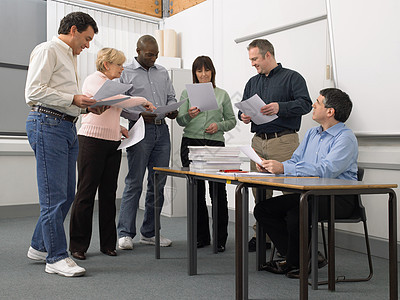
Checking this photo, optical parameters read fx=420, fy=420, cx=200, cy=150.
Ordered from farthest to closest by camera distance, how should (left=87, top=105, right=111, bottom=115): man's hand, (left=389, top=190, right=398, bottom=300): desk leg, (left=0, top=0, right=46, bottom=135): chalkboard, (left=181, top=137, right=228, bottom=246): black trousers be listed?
1. (left=0, top=0, right=46, bottom=135): chalkboard
2. (left=181, top=137, right=228, bottom=246): black trousers
3. (left=87, top=105, right=111, bottom=115): man's hand
4. (left=389, top=190, right=398, bottom=300): desk leg

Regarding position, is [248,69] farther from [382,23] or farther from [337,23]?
[382,23]

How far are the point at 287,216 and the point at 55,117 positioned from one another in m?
1.40

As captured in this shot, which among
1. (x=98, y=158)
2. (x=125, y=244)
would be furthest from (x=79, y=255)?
(x=98, y=158)

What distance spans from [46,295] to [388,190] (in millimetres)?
1707

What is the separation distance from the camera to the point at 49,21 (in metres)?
4.88

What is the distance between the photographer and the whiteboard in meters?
2.88

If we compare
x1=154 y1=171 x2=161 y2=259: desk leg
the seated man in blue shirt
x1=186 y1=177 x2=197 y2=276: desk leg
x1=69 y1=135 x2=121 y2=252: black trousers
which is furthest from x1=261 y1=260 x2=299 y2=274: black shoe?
x1=69 y1=135 x2=121 y2=252: black trousers

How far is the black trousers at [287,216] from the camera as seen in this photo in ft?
7.32

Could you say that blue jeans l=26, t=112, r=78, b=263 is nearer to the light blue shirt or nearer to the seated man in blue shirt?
the seated man in blue shirt

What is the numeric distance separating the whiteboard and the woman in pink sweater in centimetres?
153

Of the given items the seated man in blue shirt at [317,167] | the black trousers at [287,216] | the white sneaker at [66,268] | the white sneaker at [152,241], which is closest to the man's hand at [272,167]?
the seated man in blue shirt at [317,167]

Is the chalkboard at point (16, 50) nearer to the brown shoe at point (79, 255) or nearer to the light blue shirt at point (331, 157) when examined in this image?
the brown shoe at point (79, 255)

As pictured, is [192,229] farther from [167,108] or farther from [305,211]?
[305,211]

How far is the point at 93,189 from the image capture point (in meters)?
2.85
